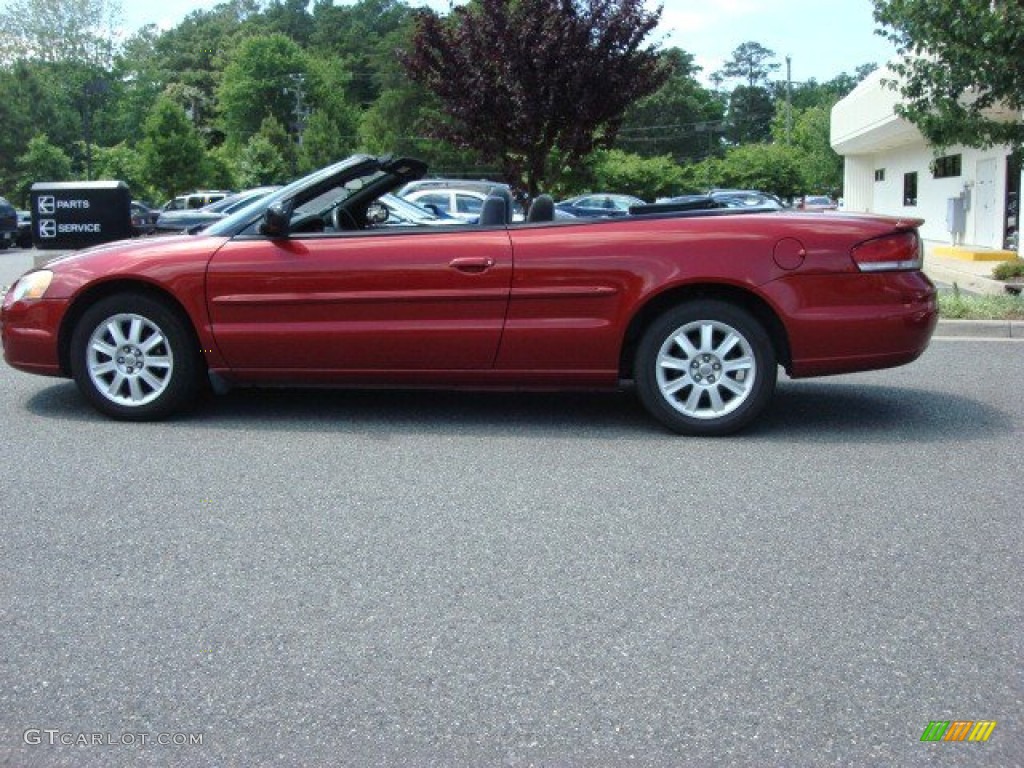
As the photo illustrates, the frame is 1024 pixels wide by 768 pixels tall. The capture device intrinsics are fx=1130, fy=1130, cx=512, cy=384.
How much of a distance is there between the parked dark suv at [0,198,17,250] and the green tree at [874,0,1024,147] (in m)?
29.0

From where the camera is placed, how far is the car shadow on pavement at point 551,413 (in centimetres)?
635

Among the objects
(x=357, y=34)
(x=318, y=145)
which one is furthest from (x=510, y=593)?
(x=357, y=34)

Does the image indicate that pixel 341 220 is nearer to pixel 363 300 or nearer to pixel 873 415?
pixel 363 300

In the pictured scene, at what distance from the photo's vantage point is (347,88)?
364 ft

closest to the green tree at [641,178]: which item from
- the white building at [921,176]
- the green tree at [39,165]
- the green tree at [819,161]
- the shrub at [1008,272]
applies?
the green tree at [819,161]

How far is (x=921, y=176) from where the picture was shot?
3356 cm

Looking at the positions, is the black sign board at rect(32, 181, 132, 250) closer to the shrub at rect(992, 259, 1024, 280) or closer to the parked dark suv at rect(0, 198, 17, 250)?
the shrub at rect(992, 259, 1024, 280)

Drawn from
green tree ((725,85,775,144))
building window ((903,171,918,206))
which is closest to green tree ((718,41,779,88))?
green tree ((725,85,775,144))

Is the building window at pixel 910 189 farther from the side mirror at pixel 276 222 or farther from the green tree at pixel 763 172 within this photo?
the green tree at pixel 763 172

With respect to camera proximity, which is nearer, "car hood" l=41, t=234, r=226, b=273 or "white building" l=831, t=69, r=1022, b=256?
"car hood" l=41, t=234, r=226, b=273

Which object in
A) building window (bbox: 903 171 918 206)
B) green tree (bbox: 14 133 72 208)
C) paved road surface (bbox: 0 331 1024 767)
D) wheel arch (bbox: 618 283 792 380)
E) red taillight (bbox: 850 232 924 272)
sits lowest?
paved road surface (bbox: 0 331 1024 767)

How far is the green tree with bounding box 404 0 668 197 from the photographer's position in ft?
62.6

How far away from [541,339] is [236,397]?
226cm

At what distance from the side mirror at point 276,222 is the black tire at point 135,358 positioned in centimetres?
74
